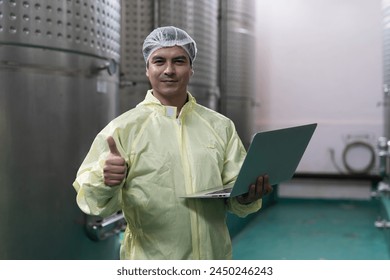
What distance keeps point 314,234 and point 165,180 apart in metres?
3.21

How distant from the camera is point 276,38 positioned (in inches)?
240

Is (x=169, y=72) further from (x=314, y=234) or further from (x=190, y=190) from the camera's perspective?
(x=314, y=234)

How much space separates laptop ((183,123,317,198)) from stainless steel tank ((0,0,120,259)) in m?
0.63

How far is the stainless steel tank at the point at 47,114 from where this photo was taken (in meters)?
1.52

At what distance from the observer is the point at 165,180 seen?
4.17 feet

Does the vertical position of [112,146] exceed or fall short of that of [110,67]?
it falls short

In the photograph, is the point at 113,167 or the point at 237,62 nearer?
the point at 113,167

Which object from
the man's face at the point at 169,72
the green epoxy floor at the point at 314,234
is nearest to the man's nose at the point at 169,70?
the man's face at the point at 169,72

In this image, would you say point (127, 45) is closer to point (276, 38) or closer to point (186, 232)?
point (186, 232)

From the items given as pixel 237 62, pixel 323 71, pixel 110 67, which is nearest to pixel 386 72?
pixel 237 62

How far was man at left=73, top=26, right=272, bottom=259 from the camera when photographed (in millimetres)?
1261

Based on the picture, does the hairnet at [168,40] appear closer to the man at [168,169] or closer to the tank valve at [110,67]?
the man at [168,169]

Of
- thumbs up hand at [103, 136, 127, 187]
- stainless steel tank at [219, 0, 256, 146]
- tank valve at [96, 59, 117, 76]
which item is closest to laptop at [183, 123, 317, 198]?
thumbs up hand at [103, 136, 127, 187]

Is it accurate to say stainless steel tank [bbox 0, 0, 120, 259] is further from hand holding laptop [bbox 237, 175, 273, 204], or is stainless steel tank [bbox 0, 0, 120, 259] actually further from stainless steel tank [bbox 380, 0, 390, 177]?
stainless steel tank [bbox 380, 0, 390, 177]
